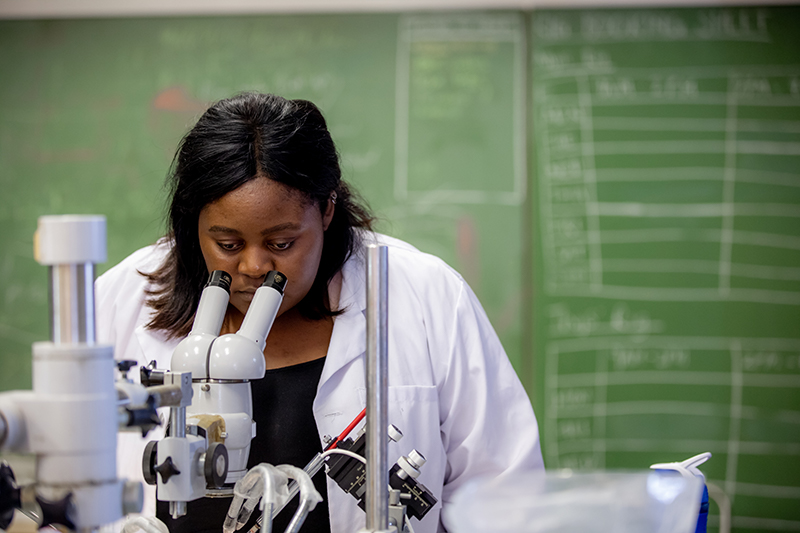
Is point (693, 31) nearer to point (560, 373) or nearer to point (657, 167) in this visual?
point (657, 167)

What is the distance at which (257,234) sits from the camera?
1.21 metres

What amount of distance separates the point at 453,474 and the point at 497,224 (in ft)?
4.03

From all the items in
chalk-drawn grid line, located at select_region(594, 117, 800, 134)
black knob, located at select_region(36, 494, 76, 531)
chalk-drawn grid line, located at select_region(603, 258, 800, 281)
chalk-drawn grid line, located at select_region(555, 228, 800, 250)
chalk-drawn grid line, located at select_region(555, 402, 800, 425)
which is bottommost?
chalk-drawn grid line, located at select_region(555, 402, 800, 425)

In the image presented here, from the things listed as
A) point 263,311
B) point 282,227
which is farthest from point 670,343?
point 263,311

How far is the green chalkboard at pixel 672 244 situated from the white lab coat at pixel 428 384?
3.59ft

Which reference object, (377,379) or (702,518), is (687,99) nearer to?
(702,518)

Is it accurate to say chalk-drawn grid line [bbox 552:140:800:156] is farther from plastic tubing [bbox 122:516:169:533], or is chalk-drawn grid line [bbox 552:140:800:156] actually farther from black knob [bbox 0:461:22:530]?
black knob [bbox 0:461:22:530]

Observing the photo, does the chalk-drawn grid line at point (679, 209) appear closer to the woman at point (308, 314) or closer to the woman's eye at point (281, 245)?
the woman at point (308, 314)

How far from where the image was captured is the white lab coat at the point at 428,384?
1.36 m

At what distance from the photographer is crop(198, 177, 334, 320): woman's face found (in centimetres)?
121

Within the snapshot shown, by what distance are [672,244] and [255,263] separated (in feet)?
5.59

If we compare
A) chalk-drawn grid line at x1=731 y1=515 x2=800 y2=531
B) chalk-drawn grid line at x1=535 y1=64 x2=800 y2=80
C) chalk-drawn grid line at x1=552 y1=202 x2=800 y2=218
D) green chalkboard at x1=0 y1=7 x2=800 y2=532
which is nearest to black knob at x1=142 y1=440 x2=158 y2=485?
green chalkboard at x1=0 y1=7 x2=800 y2=532

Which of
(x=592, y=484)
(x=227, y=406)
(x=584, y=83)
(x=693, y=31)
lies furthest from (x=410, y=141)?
(x=592, y=484)

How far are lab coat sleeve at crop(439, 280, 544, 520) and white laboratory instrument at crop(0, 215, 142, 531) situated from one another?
0.81 metres
